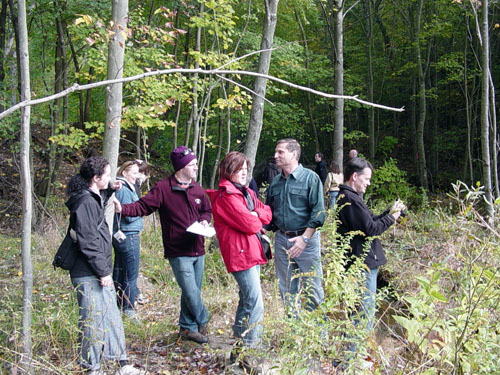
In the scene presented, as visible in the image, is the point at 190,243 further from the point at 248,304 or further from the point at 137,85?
the point at 137,85

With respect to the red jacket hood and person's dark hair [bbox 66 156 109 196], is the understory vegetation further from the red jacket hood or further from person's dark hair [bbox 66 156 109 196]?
person's dark hair [bbox 66 156 109 196]

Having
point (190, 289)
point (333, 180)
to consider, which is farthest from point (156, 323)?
point (333, 180)

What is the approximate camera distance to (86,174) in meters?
3.78

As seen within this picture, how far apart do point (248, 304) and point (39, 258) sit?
16.1 feet

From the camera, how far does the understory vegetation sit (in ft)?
7.16

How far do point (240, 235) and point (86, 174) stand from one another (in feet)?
4.53

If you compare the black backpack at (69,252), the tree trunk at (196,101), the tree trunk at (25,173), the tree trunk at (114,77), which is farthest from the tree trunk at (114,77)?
the tree trunk at (196,101)

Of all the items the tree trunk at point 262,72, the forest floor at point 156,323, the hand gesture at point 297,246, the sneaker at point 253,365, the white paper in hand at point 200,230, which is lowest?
the forest floor at point 156,323

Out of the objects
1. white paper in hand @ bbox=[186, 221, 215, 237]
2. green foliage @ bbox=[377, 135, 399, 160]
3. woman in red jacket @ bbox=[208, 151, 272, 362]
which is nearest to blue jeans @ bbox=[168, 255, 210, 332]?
white paper in hand @ bbox=[186, 221, 215, 237]

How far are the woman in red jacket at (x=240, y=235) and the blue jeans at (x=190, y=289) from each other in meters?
0.62

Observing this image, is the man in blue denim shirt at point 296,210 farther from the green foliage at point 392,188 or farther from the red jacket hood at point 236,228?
the green foliage at point 392,188

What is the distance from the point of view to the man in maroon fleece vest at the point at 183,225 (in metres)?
4.44

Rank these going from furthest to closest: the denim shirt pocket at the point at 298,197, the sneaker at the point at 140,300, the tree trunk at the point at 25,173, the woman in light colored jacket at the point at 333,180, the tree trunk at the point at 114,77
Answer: the woman in light colored jacket at the point at 333,180 → the sneaker at the point at 140,300 → the denim shirt pocket at the point at 298,197 → the tree trunk at the point at 114,77 → the tree trunk at the point at 25,173

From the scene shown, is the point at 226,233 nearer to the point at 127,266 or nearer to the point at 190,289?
the point at 190,289
